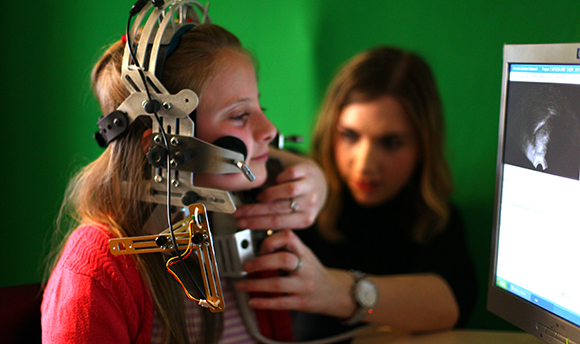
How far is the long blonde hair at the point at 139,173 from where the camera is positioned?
35.8 inches

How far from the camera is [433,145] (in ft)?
4.92

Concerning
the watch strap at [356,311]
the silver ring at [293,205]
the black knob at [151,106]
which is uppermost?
the black knob at [151,106]

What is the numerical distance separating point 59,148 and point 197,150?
850mm

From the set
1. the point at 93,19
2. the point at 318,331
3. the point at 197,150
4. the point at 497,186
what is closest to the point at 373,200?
the point at 318,331

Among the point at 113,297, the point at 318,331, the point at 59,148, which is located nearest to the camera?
the point at 113,297

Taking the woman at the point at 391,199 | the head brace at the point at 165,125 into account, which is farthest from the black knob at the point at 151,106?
the woman at the point at 391,199

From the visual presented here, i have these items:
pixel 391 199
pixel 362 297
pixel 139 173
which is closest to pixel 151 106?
pixel 139 173

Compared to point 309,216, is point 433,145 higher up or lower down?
higher up

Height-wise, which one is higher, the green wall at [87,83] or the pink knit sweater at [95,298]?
the green wall at [87,83]

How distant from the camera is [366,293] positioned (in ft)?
3.77

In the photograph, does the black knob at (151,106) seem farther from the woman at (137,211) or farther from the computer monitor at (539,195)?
the computer monitor at (539,195)

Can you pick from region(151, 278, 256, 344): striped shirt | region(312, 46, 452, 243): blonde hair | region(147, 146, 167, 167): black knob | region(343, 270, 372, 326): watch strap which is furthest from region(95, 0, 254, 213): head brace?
region(312, 46, 452, 243): blonde hair

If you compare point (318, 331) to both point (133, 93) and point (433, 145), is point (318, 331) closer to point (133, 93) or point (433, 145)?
point (433, 145)

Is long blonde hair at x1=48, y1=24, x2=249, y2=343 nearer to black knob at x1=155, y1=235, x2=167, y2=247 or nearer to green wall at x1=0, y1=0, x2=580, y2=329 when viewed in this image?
black knob at x1=155, y1=235, x2=167, y2=247
